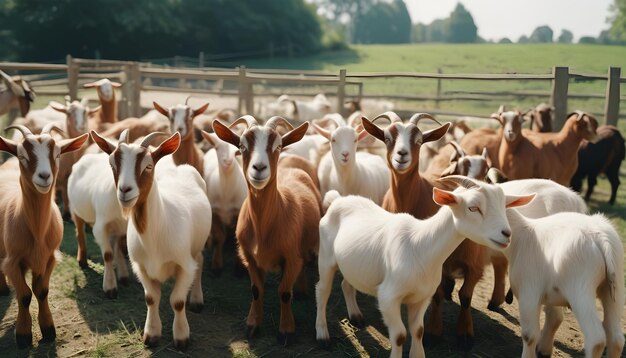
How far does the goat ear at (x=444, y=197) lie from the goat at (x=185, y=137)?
4.32 metres

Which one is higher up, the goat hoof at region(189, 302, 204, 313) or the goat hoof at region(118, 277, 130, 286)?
the goat hoof at region(118, 277, 130, 286)

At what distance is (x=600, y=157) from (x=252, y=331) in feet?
24.6

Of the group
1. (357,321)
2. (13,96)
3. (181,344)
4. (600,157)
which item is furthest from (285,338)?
(13,96)

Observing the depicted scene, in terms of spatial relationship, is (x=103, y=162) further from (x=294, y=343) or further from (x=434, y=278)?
(x=434, y=278)

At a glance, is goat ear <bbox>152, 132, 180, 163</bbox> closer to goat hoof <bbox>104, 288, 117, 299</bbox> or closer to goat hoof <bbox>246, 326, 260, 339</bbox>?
goat hoof <bbox>246, 326, 260, 339</bbox>

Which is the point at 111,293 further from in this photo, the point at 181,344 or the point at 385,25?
the point at 385,25

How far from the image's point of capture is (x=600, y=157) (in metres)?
10.0

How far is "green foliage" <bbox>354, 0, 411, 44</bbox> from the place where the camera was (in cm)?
7281

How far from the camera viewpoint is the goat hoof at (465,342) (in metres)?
5.00

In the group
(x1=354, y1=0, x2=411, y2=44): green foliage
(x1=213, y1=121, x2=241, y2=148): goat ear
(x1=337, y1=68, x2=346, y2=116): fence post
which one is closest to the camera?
(x1=213, y1=121, x2=241, y2=148): goat ear

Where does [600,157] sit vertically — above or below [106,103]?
below

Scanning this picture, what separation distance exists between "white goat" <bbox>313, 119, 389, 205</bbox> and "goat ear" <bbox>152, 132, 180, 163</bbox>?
2.38 meters

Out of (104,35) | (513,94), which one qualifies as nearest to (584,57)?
(513,94)

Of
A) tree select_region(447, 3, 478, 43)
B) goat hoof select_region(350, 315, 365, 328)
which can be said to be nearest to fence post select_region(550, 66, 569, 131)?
goat hoof select_region(350, 315, 365, 328)
